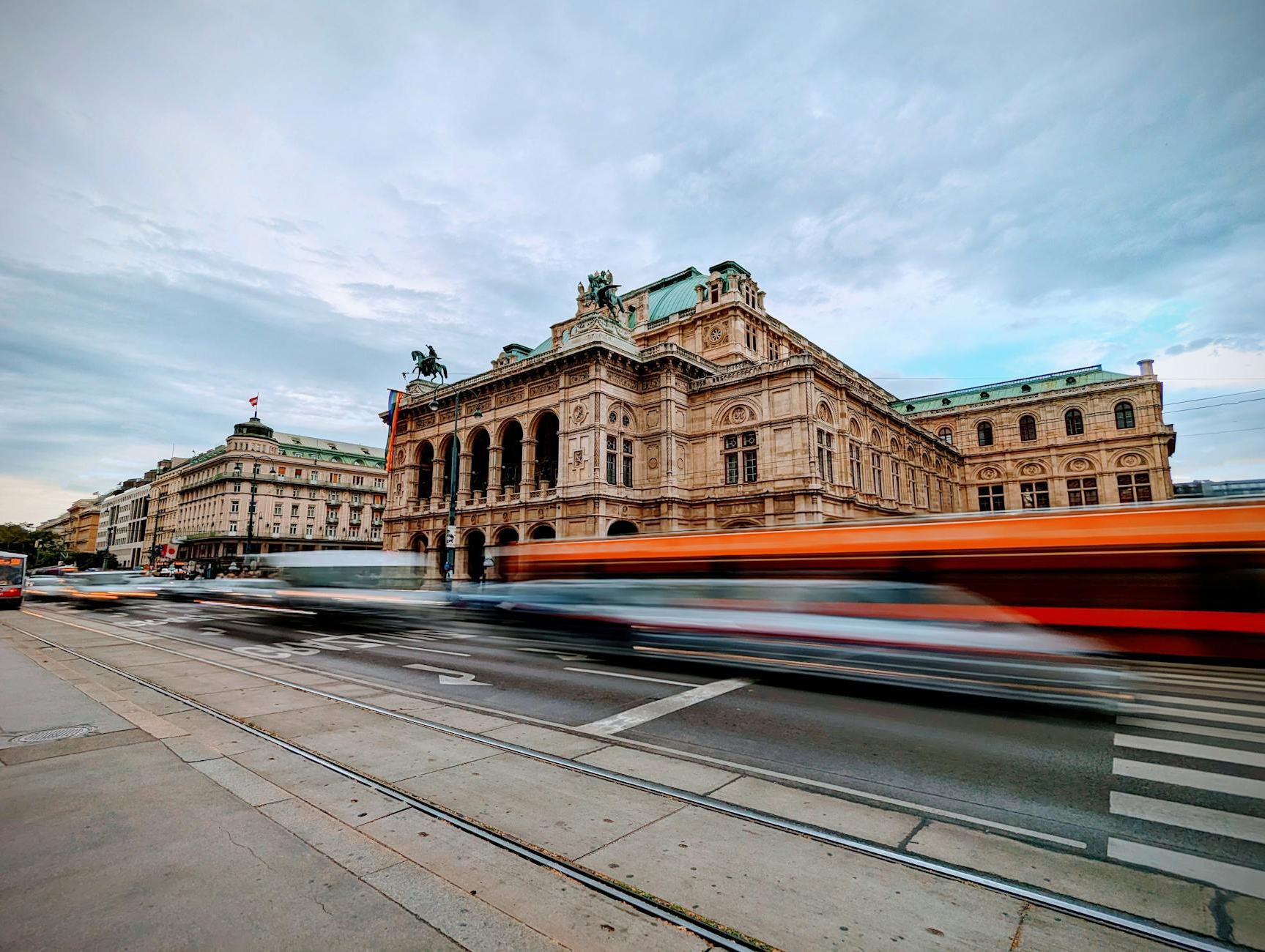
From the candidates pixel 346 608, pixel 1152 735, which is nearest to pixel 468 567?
pixel 346 608

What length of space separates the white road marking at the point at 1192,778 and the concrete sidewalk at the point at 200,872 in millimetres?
5059

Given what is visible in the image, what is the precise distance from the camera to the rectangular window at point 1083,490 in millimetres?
57062

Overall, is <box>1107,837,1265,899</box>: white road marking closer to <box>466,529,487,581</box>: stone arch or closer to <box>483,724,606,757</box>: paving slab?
<box>483,724,606,757</box>: paving slab

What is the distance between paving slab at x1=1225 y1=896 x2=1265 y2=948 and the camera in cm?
300

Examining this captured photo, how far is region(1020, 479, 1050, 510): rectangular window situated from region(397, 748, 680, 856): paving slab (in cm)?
6748

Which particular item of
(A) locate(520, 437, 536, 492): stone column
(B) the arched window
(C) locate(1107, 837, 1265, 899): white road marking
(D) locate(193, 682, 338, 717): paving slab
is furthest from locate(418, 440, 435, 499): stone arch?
(B) the arched window

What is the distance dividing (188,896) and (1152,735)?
355 inches

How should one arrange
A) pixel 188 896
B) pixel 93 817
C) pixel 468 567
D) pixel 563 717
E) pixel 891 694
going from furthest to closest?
pixel 468 567 → pixel 891 694 → pixel 563 717 → pixel 93 817 → pixel 188 896

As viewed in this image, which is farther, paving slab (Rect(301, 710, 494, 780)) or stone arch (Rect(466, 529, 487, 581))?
stone arch (Rect(466, 529, 487, 581))

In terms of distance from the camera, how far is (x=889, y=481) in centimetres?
4675

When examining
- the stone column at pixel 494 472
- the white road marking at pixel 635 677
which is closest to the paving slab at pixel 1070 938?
the white road marking at pixel 635 677

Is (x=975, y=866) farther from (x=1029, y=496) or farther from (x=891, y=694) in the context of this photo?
(x=1029, y=496)

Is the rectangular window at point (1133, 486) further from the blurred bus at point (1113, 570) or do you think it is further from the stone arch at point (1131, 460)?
the blurred bus at point (1113, 570)

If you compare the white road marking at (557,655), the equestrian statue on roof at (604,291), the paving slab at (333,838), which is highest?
the equestrian statue on roof at (604,291)
